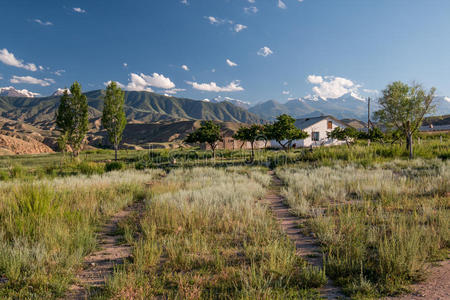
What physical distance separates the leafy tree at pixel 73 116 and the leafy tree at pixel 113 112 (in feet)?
10.2

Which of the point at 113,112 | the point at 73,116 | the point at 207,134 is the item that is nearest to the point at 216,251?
the point at 207,134

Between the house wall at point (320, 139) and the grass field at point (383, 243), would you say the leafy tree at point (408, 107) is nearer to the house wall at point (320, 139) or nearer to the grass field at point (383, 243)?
the grass field at point (383, 243)

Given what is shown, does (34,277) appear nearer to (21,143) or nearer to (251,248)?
(251,248)

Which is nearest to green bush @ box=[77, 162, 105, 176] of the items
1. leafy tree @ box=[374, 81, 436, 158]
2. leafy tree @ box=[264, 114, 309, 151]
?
leafy tree @ box=[264, 114, 309, 151]

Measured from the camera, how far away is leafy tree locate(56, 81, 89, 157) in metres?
21.7

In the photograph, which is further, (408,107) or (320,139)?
(320,139)

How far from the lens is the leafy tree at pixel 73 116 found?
2167 centimetres

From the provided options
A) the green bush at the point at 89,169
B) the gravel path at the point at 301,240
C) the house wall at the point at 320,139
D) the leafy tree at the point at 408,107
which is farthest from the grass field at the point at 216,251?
the house wall at the point at 320,139

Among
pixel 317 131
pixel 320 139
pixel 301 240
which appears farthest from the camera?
pixel 317 131

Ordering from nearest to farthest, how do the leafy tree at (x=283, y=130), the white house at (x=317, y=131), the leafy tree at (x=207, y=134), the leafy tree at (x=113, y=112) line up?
the leafy tree at (x=283, y=130) → the leafy tree at (x=207, y=134) → the leafy tree at (x=113, y=112) → the white house at (x=317, y=131)

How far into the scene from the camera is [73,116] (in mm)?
22031

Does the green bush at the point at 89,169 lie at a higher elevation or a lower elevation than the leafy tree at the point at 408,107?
lower

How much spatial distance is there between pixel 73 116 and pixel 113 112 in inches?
173

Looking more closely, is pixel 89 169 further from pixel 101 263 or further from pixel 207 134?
pixel 101 263
